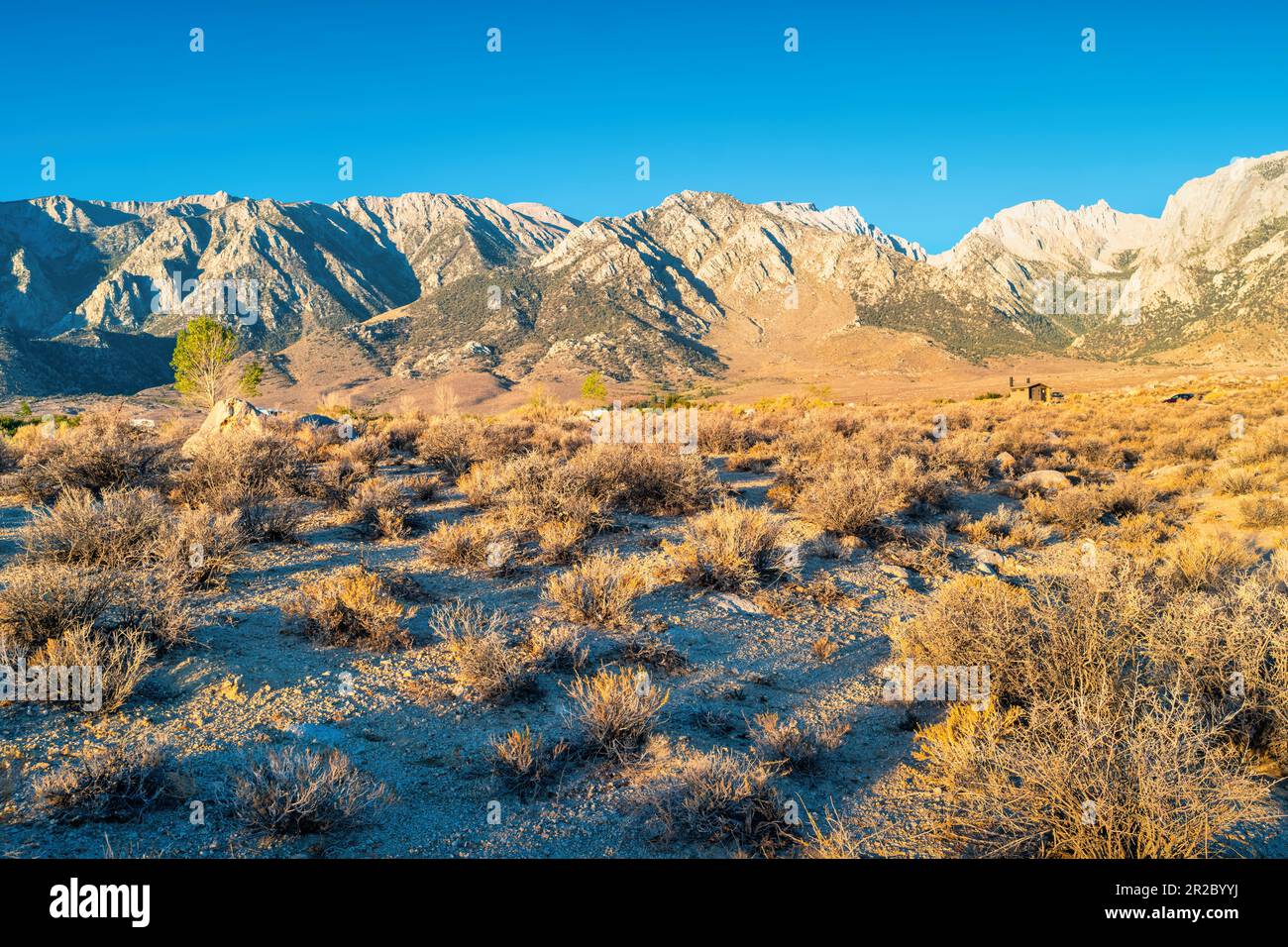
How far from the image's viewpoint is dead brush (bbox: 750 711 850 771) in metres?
4.12

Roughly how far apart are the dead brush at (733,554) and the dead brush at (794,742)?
2.68 meters

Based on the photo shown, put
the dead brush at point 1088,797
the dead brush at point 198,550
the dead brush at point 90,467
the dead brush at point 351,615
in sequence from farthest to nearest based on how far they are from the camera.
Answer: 1. the dead brush at point 90,467
2. the dead brush at point 198,550
3. the dead brush at point 351,615
4. the dead brush at point 1088,797

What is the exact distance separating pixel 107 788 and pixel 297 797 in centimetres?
103

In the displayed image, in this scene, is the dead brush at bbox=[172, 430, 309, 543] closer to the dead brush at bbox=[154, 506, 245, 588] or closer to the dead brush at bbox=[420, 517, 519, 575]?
the dead brush at bbox=[154, 506, 245, 588]

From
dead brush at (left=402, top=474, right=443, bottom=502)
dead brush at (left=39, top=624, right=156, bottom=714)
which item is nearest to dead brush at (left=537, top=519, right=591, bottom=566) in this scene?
dead brush at (left=402, top=474, right=443, bottom=502)

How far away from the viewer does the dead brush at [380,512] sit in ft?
27.9

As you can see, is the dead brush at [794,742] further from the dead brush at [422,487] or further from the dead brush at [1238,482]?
the dead brush at [1238,482]

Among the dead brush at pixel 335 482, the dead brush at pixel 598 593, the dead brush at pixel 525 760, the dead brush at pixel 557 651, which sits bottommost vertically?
the dead brush at pixel 525 760

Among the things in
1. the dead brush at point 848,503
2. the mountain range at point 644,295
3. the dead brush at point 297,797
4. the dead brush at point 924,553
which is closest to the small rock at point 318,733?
the dead brush at point 297,797

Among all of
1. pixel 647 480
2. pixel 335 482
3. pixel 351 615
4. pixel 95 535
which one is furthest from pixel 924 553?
pixel 95 535

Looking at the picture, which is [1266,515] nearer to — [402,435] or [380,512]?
[380,512]

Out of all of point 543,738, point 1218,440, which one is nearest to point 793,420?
point 1218,440

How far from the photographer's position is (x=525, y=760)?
386cm

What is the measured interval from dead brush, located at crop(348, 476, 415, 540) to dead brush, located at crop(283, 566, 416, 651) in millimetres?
2452
